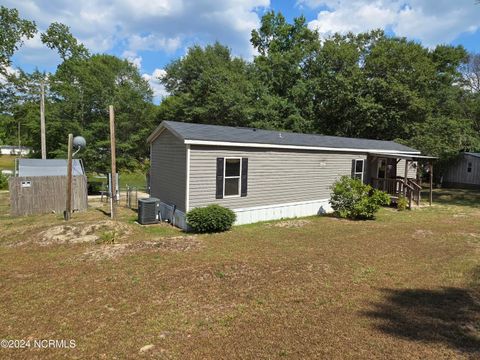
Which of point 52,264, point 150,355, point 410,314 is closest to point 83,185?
point 52,264

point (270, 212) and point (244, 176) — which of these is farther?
point (270, 212)

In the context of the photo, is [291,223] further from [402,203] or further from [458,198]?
[458,198]

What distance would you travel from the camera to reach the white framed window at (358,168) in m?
16.7

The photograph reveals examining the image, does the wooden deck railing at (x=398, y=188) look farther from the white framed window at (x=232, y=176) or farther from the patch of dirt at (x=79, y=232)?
the patch of dirt at (x=79, y=232)

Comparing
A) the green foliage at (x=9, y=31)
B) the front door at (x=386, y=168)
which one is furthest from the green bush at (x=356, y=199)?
the green foliage at (x=9, y=31)

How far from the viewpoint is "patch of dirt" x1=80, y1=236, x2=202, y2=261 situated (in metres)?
8.11

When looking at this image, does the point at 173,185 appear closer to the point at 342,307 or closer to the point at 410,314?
the point at 342,307

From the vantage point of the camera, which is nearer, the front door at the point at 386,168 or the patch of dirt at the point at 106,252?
the patch of dirt at the point at 106,252

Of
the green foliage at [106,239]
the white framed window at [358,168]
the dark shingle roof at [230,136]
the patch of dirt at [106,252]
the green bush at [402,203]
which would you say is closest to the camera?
the patch of dirt at [106,252]

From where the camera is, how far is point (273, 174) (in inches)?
507

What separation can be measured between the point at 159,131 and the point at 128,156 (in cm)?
1217

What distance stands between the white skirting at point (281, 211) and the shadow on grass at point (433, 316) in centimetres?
660

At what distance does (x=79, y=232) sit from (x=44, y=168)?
26.7 ft

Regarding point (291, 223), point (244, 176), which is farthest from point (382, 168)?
point (244, 176)
